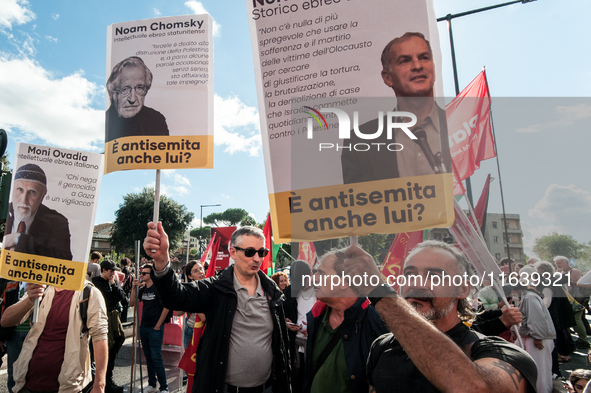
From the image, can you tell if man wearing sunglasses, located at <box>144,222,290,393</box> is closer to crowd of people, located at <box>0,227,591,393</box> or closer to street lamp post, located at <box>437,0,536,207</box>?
crowd of people, located at <box>0,227,591,393</box>

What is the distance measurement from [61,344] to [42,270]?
27.8 inches

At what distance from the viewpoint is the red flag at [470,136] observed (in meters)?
3.92

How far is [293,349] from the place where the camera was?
11.1 ft

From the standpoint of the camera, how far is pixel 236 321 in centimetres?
278

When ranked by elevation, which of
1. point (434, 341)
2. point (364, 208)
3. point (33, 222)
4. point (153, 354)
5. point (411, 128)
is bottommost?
point (153, 354)

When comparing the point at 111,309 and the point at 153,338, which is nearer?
the point at 111,309

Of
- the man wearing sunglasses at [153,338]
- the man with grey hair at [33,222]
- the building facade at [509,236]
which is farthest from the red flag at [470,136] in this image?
the man wearing sunglasses at [153,338]

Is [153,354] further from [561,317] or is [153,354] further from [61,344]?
[561,317]

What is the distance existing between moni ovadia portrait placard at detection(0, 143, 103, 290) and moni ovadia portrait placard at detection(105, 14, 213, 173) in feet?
3.79

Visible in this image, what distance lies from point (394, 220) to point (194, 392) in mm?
1937

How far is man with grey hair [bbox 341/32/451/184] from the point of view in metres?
1.70

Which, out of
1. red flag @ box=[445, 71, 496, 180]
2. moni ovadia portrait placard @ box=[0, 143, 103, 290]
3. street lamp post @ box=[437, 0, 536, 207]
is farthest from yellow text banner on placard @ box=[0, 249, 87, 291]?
street lamp post @ box=[437, 0, 536, 207]

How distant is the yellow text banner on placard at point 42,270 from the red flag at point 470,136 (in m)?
3.88

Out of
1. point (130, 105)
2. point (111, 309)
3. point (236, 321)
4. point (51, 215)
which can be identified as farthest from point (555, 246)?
point (111, 309)
